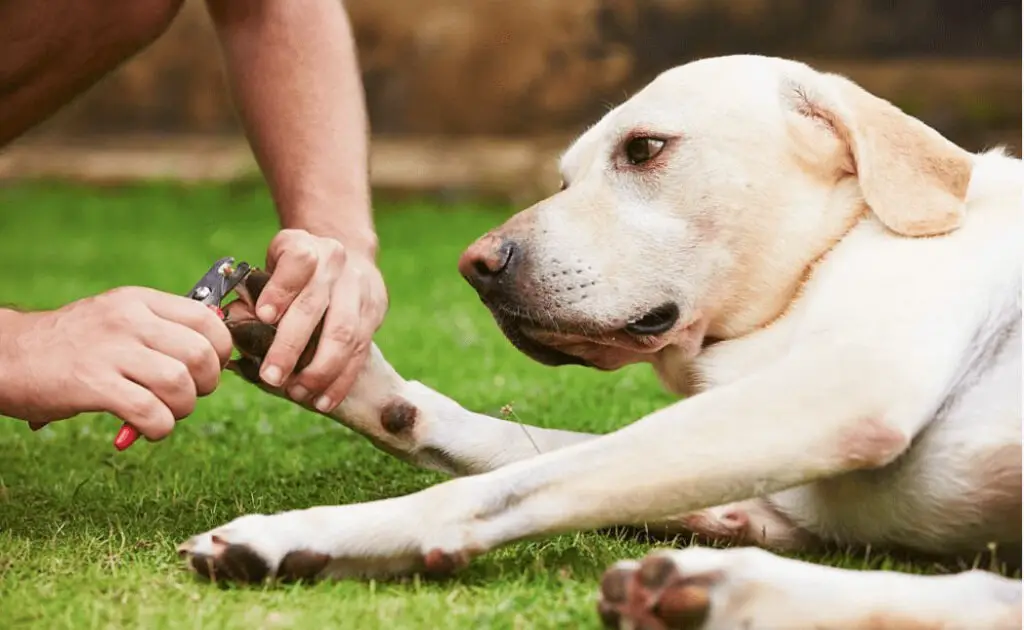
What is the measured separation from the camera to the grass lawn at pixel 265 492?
5.77ft

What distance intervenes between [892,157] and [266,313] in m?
1.08

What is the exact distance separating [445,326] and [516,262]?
2327 mm

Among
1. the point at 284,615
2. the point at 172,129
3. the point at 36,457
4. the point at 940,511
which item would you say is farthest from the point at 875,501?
the point at 172,129

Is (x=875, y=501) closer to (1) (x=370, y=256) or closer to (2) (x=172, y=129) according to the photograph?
(1) (x=370, y=256)

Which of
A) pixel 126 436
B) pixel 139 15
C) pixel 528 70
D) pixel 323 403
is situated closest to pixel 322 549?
pixel 126 436

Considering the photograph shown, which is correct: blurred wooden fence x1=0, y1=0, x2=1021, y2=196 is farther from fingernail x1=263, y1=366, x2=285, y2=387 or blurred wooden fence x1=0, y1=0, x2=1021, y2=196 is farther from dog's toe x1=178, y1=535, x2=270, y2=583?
dog's toe x1=178, y1=535, x2=270, y2=583

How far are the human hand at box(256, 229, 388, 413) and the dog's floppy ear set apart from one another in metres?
0.84

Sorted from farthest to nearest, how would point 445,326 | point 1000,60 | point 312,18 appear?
1. point 1000,60
2. point 445,326
3. point 312,18

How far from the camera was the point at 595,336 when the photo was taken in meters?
2.34

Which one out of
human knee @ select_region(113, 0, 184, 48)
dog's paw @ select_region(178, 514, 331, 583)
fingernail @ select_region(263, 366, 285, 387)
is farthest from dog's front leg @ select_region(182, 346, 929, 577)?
human knee @ select_region(113, 0, 184, 48)

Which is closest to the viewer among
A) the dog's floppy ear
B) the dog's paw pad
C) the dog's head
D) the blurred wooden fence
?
the dog's paw pad

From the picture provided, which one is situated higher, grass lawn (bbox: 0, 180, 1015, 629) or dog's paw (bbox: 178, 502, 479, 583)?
dog's paw (bbox: 178, 502, 479, 583)

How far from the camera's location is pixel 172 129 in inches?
357

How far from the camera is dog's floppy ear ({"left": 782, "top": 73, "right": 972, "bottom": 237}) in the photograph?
7.07 ft
